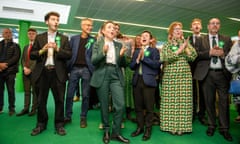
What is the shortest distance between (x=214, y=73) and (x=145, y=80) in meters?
1.07

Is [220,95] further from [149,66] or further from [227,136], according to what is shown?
[149,66]

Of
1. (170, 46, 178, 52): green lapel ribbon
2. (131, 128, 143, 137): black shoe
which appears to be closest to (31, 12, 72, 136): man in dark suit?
(131, 128, 143, 137): black shoe

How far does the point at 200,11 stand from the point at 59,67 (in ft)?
23.5

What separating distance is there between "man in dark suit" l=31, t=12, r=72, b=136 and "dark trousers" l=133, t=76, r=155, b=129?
1110 mm

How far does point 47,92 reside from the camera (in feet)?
8.81

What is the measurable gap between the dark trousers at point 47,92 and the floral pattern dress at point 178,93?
1.58 m

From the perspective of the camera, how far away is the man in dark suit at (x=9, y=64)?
3703 mm

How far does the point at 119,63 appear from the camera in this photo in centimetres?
260

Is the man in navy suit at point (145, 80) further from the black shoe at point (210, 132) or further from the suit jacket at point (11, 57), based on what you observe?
the suit jacket at point (11, 57)

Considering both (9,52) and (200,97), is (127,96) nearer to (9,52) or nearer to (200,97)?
(200,97)

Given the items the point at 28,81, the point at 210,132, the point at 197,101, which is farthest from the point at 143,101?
the point at 28,81

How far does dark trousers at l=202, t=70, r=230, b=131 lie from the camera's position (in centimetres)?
274

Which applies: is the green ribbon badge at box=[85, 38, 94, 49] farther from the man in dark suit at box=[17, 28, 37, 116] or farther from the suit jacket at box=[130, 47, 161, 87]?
the man in dark suit at box=[17, 28, 37, 116]

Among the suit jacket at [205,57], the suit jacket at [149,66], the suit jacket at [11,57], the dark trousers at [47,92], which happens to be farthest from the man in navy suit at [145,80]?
the suit jacket at [11,57]
